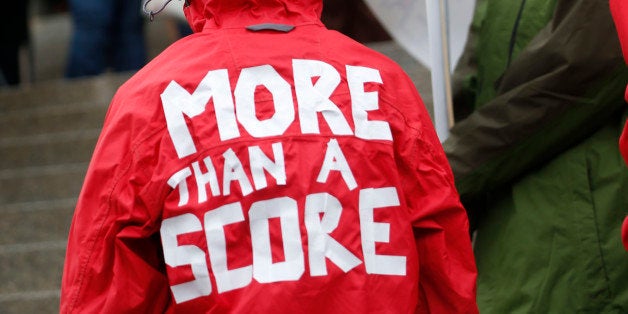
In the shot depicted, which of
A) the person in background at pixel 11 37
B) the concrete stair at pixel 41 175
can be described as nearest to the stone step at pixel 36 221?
the concrete stair at pixel 41 175

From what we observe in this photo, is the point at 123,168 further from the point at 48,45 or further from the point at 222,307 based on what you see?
the point at 48,45

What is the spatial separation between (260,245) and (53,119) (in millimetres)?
3813

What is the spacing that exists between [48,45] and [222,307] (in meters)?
7.74

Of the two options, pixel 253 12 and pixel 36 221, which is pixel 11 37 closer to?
pixel 36 221

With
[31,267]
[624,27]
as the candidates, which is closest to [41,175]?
[31,267]

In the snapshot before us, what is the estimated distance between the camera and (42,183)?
610cm

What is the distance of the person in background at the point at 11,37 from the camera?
7547 millimetres

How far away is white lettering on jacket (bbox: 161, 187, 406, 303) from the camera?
282cm

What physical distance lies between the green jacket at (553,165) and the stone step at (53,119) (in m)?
3.07

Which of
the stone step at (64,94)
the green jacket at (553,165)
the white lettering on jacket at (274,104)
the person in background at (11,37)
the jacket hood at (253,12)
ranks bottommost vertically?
the person in background at (11,37)

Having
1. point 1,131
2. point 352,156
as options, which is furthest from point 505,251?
point 1,131

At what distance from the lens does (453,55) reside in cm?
404

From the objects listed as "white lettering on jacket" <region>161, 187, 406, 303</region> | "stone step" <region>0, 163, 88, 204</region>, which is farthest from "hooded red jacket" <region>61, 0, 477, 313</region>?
"stone step" <region>0, 163, 88, 204</region>

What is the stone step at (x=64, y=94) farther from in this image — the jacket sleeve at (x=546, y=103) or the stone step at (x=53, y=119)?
the jacket sleeve at (x=546, y=103)
